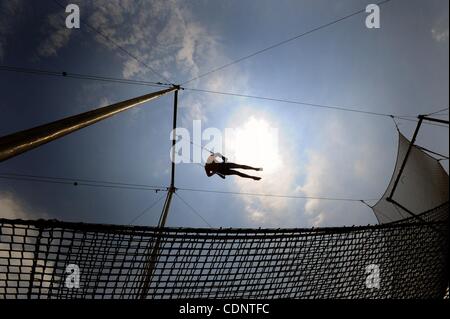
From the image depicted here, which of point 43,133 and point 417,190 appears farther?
point 417,190

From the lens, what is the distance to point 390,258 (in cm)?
689

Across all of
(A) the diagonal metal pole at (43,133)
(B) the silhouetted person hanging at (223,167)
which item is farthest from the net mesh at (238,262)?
(B) the silhouetted person hanging at (223,167)

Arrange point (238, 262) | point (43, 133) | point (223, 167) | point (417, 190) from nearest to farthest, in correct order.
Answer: point (43, 133)
point (238, 262)
point (223, 167)
point (417, 190)

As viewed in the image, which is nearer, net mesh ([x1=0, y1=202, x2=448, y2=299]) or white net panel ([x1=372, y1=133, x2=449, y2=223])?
net mesh ([x1=0, y1=202, x2=448, y2=299])

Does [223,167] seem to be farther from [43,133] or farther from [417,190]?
[417,190]

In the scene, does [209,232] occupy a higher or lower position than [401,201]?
lower

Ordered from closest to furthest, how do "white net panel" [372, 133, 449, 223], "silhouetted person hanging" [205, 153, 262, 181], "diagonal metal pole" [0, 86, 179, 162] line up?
"diagonal metal pole" [0, 86, 179, 162] → "silhouetted person hanging" [205, 153, 262, 181] → "white net panel" [372, 133, 449, 223]

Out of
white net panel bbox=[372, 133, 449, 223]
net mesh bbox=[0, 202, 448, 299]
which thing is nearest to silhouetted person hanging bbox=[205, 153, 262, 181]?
net mesh bbox=[0, 202, 448, 299]

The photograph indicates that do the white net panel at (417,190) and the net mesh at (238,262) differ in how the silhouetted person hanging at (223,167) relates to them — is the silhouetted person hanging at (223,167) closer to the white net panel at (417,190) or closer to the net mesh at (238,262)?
the net mesh at (238,262)

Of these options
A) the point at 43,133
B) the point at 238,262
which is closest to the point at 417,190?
the point at 238,262

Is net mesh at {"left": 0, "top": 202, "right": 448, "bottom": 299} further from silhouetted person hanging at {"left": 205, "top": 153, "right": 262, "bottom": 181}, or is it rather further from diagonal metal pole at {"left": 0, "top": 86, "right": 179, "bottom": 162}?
silhouetted person hanging at {"left": 205, "top": 153, "right": 262, "bottom": 181}
